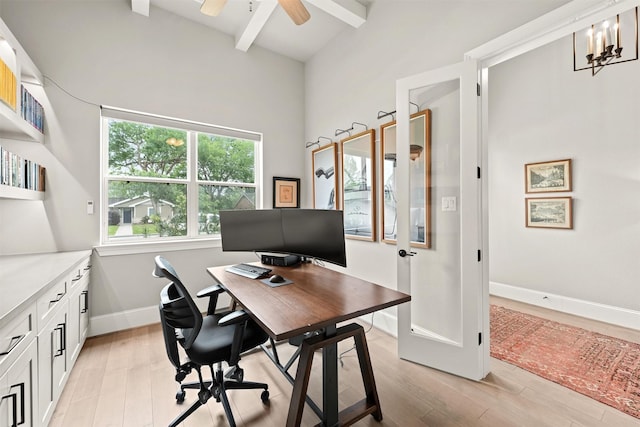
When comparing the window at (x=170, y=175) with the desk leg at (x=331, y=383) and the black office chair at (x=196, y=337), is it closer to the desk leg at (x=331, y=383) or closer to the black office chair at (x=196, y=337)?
the black office chair at (x=196, y=337)

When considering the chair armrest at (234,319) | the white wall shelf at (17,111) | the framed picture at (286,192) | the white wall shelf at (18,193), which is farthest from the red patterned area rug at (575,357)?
the white wall shelf at (17,111)

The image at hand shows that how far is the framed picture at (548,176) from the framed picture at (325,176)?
8.74 feet

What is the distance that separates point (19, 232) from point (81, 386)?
1.47 m

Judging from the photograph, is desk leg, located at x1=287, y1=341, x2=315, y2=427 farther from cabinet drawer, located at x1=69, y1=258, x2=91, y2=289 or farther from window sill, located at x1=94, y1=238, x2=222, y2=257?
window sill, located at x1=94, y1=238, x2=222, y2=257

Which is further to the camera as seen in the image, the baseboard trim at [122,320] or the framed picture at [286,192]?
the framed picture at [286,192]

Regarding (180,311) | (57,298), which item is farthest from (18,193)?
(180,311)

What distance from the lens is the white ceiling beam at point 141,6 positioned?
272 cm

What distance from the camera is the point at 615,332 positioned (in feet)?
8.89

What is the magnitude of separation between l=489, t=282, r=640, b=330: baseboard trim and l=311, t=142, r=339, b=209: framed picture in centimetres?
277

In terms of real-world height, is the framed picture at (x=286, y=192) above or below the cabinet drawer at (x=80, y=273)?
above

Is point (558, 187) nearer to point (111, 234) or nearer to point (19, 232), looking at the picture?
point (111, 234)

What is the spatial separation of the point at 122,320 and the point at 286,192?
236 cm

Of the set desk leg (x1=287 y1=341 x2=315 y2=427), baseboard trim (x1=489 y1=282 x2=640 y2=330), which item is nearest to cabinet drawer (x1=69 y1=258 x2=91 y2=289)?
desk leg (x1=287 y1=341 x2=315 y2=427)

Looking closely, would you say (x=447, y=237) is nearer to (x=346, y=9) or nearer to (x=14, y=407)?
(x=346, y=9)
